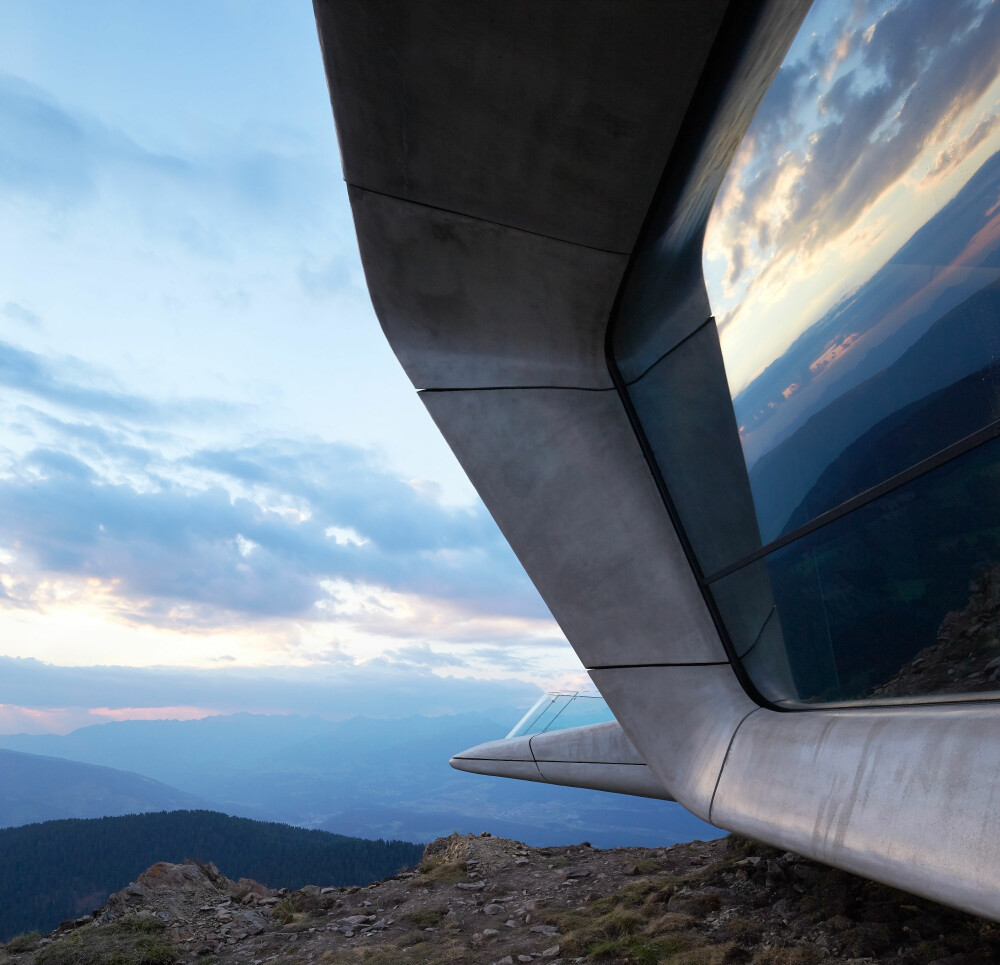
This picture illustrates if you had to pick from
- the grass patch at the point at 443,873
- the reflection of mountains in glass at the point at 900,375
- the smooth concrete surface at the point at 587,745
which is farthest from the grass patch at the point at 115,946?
the reflection of mountains in glass at the point at 900,375

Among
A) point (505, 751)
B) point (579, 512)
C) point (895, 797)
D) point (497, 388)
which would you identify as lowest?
point (895, 797)

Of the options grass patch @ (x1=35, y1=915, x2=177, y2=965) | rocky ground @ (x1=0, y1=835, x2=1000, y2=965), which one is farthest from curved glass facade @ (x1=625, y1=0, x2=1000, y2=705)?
grass patch @ (x1=35, y1=915, x2=177, y2=965)

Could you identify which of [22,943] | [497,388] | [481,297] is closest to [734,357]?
[497,388]

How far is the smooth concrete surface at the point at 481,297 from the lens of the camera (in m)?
6.58

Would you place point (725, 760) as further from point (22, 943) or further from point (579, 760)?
point (22, 943)

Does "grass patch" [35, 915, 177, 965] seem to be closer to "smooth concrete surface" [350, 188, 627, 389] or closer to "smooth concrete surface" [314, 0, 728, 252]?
"smooth concrete surface" [350, 188, 627, 389]

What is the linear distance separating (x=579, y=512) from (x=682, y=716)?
90.9 inches

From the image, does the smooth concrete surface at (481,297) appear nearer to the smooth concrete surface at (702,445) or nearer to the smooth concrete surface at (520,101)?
the smooth concrete surface at (520,101)

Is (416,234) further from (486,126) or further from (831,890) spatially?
(831,890)

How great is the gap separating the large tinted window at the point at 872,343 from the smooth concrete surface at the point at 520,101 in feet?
3.04

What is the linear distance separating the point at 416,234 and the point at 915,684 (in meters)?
5.66

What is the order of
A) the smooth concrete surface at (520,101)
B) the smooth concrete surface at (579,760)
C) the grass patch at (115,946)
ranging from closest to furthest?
the smooth concrete surface at (520,101)
the grass patch at (115,946)
the smooth concrete surface at (579,760)

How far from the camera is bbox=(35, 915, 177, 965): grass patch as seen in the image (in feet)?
35.5

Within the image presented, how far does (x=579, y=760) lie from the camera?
1293 centimetres
